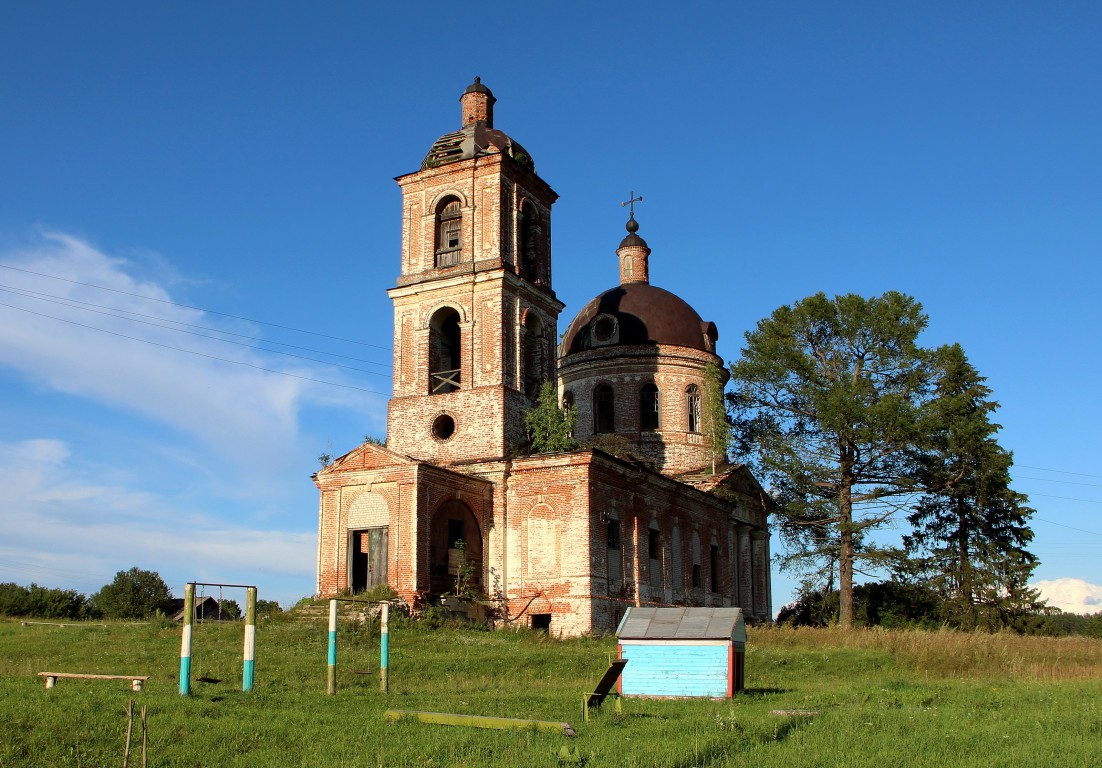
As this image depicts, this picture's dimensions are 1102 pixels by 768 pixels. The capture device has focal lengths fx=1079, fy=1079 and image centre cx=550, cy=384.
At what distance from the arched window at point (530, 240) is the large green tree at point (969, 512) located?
510 inches

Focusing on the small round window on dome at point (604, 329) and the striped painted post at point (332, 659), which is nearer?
the striped painted post at point (332, 659)

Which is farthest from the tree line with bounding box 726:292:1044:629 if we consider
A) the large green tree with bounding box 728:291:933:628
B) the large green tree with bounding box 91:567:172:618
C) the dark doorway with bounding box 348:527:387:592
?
the large green tree with bounding box 91:567:172:618

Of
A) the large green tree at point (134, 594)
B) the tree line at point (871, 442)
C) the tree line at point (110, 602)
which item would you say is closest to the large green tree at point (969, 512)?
the tree line at point (871, 442)

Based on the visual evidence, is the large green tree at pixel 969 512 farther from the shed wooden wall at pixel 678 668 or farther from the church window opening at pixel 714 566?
the shed wooden wall at pixel 678 668

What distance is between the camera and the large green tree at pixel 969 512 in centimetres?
3369

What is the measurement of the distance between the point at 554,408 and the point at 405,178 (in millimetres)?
8835

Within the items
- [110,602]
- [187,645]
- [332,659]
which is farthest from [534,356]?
[110,602]

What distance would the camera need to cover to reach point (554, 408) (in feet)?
101

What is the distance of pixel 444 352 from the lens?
3306 cm

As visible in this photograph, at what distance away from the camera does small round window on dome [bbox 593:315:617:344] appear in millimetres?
40188

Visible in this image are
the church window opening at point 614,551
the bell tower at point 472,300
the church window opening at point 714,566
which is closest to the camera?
the church window opening at point 614,551

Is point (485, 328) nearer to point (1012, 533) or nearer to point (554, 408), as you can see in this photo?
point (554, 408)

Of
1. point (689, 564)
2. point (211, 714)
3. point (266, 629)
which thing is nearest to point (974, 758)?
point (211, 714)

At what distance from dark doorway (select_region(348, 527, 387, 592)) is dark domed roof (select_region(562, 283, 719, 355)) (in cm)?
1458
